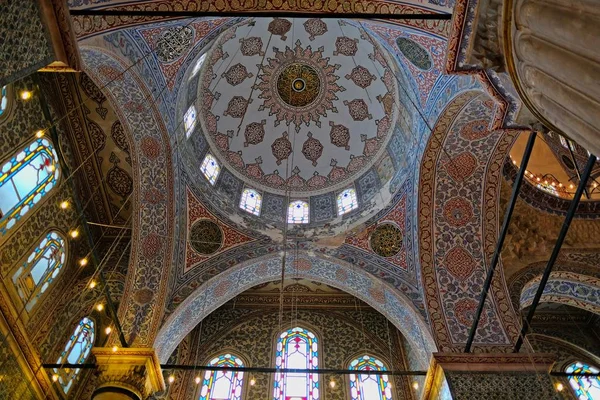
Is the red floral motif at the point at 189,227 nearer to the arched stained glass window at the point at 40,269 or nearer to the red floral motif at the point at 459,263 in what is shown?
the arched stained glass window at the point at 40,269

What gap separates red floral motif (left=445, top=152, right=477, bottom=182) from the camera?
7.16m

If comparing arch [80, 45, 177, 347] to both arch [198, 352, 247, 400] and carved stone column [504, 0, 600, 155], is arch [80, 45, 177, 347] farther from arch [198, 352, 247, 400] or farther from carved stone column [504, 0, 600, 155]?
carved stone column [504, 0, 600, 155]

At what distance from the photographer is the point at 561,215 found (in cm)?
854

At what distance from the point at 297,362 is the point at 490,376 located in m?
3.94

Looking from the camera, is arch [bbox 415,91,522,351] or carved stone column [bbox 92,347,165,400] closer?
carved stone column [bbox 92,347,165,400]

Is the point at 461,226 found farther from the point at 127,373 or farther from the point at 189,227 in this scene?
the point at 127,373

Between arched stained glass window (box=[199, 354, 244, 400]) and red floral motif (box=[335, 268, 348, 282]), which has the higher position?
red floral motif (box=[335, 268, 348, 282])

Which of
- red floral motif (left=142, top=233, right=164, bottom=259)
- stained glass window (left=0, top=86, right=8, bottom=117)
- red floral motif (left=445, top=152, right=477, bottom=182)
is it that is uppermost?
red floral motif (left=445, top=152, right=477, bottom=182)

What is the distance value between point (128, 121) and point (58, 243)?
268 centimetres

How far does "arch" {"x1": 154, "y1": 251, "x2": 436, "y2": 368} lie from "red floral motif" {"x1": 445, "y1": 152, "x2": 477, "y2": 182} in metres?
2.23

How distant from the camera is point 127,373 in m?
6.30

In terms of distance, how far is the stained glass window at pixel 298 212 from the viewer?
30.3 ft

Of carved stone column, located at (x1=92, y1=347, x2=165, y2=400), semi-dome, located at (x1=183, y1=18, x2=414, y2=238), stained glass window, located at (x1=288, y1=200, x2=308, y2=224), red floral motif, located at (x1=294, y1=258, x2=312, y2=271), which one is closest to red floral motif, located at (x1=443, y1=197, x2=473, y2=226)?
semi-dome, located at (x1=183, y1=18, x2=414, y2=238)

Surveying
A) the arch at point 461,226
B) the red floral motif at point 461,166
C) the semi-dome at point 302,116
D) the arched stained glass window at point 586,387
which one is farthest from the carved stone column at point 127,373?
the arched stained glass window at point 586,387
